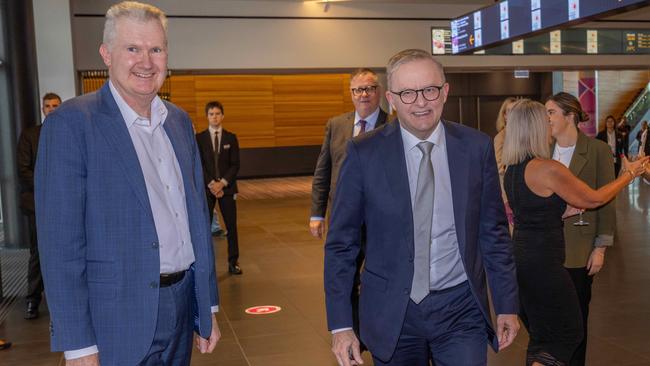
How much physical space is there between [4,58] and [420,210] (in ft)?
27.9

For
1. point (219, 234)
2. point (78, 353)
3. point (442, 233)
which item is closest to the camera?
point (78, 353)

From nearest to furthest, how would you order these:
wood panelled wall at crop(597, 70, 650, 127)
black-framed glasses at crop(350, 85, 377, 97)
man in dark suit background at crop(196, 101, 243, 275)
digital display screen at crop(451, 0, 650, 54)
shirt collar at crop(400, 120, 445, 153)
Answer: shirt collar at crop(400, 120, 445, 153)
black-framed glasses at crop(350, 85, 377, 97)
digital display screen at crop(451, 0, 650, 54)
man in dark suit background at crop(196, 101, 243, 275)
wood panelled wall at crop(597, 70, 650, 127)

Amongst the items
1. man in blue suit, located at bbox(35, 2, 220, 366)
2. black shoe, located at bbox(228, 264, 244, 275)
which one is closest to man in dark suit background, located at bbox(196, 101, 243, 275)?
black shoe, located at bbox(228, 264, 244, 275)

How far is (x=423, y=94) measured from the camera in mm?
2297

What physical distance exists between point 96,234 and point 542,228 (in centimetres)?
214

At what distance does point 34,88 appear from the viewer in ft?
31.4

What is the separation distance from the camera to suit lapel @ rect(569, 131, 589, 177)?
3.75 m

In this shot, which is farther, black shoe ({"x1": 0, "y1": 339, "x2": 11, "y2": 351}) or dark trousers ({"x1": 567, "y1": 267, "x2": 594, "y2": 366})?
black shoe ({"x1": 0, "y1": 339, "x2": 11, "y2": 351})

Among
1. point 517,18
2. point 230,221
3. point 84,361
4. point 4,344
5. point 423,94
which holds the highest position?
point 517,18

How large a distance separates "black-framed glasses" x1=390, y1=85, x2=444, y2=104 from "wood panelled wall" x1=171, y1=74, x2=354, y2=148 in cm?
1726

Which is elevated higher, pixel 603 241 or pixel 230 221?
pixel 603 241

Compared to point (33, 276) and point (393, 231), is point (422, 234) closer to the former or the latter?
point (393, 231)

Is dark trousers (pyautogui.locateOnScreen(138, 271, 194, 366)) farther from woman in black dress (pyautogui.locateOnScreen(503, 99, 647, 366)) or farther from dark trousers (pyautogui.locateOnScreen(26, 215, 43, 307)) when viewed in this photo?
dark trousers (pyautogui.locateOnScreen(26, 215, 43, 307))

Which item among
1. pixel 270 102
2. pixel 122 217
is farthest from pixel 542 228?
pixel 270 102
